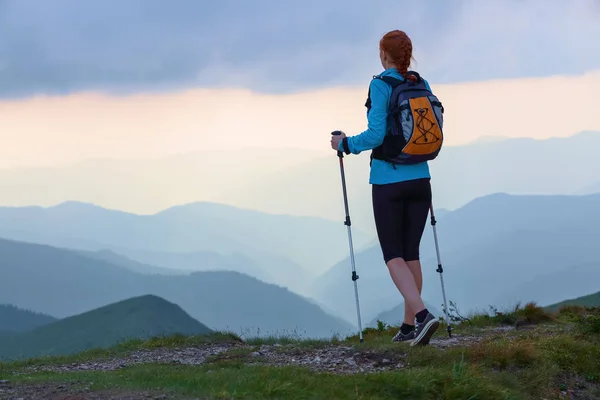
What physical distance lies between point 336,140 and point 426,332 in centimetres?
283

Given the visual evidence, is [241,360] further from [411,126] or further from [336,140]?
[411,126]

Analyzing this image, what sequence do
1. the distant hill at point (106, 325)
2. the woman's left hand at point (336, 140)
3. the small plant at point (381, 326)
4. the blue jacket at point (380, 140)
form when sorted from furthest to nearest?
the distant hill at point (106, 325)
the small plant at point (381, 326)
the woman's left hand at point (336, 140)
the blue jacket at point (380, 140)

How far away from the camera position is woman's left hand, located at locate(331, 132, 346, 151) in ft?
35.1

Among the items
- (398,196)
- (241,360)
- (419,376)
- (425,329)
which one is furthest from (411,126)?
(241,360)

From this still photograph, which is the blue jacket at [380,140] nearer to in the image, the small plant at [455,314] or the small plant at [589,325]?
the small plant at [589,325]

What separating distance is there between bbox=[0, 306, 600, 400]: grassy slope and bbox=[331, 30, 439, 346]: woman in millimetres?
770

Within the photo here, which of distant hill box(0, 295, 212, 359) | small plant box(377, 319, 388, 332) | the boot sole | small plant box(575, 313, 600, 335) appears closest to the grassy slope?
small plant box(575, 313, 600, 335)

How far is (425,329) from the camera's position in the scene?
1046 cm

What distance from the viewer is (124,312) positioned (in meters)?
174

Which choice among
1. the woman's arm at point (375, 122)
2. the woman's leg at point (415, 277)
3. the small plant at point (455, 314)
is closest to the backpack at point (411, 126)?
the woman's arm at point (375, 122)

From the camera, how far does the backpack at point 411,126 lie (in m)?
10.0

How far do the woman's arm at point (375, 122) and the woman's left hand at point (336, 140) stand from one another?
33cm

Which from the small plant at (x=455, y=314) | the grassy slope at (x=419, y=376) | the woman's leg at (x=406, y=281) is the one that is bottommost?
the grassy slope at (x=419, y=376)

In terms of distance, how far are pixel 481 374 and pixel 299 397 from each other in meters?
2.75
